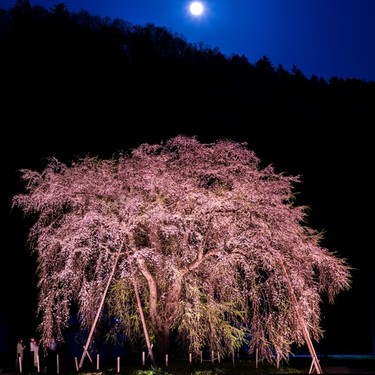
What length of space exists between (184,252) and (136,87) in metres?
31.8

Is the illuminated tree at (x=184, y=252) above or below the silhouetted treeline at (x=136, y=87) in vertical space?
below

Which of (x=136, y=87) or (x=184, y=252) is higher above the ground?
(x=136, y=87)

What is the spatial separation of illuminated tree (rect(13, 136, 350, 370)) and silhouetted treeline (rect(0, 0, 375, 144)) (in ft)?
64.8

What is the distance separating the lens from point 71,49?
43062mm

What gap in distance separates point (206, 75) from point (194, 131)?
12018mm

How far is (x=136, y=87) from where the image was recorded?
43.7 meters

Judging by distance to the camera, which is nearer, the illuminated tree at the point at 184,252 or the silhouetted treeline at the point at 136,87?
the illuminated tree at the point at 184,252

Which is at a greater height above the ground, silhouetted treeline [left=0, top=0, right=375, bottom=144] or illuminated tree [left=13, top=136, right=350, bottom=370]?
silhouetted treeline [left=0, top=0, right=375, bottom=144]

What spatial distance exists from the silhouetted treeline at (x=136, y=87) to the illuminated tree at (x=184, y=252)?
19.8m

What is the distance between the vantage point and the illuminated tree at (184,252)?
13.3 m

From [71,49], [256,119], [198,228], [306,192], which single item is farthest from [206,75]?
[198,228]

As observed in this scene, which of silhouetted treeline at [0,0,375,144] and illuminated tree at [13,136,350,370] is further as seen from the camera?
silhouetted treeline at [0,0,375,144]

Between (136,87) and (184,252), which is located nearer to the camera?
(184,252)

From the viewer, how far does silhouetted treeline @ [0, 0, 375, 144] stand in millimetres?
36562
